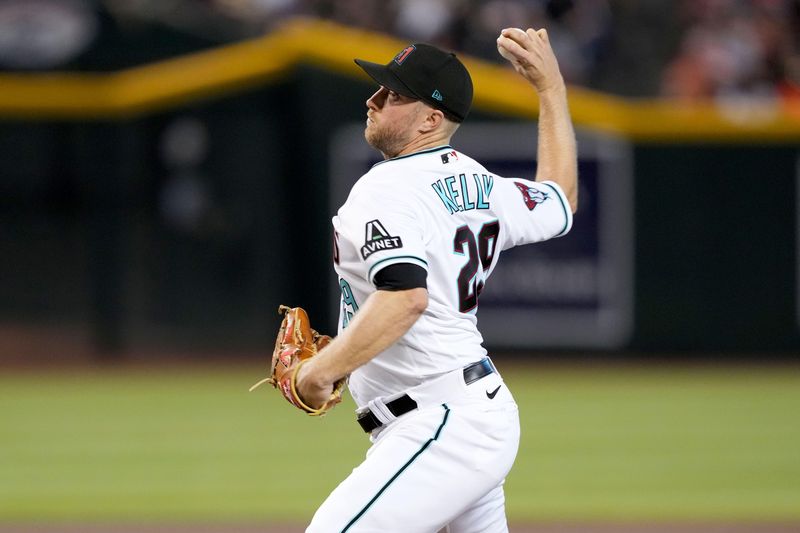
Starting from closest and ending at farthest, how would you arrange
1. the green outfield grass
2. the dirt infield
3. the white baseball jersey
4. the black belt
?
the white baseball jersey, the black belt, the dirt infield, the green outfield grass

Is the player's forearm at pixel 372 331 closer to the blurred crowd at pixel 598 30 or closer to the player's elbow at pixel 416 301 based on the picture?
the player's elbow at pixel 416 301

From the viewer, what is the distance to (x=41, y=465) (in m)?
8.34

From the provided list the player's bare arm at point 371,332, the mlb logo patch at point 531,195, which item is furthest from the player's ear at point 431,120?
the player's bare arm at point 371,332

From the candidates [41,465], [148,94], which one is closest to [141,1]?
[148,94]

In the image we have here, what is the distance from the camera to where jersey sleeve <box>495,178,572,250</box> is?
378cm

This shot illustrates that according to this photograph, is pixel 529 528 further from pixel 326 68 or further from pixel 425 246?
pixel 326 68

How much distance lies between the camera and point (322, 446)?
8938 mm

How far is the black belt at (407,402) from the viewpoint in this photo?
11.5ft

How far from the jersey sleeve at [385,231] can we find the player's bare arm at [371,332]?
0.08 m

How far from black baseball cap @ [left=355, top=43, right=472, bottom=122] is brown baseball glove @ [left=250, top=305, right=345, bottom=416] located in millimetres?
707

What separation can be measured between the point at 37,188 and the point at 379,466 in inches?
406

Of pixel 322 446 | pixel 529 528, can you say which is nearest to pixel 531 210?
pixel 529 528

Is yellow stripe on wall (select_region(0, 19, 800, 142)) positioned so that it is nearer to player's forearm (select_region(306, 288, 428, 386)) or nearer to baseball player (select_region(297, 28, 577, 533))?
baseball player (select_region(297, 28, 577, 533))

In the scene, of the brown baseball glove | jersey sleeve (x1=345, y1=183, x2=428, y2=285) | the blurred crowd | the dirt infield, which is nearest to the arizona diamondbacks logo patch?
jersey sleeve (x1=345, y1=183, x2=428, y2=285)
